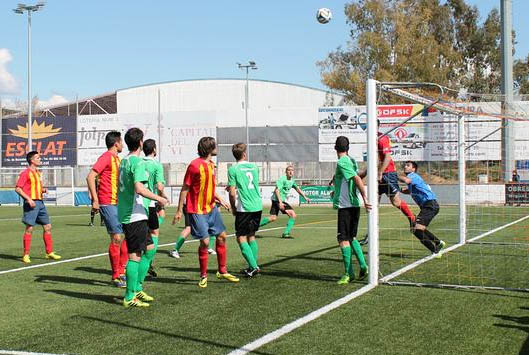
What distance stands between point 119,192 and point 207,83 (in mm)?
63363

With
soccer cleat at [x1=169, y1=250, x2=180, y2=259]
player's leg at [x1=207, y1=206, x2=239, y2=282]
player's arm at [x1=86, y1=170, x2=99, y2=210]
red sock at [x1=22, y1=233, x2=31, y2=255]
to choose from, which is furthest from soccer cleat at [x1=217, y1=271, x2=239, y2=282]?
red sock at [x1=22, y1=233, x2=31, y2=255]

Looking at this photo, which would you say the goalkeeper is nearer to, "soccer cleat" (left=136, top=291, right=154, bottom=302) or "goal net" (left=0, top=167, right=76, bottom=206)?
"soccer cleat" (left=136, top=291, right=154, bottom=302)

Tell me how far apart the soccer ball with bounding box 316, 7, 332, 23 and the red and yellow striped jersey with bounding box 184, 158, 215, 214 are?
21238 mm

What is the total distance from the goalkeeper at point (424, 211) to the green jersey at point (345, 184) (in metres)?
2.83

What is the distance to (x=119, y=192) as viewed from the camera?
7883mm

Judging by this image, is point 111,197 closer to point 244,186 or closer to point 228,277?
point 244,186

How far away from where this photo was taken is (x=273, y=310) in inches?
281

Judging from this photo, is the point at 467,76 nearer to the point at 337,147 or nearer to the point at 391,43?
the point at 391,43

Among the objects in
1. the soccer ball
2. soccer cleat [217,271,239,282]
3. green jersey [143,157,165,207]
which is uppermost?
the soccer ball

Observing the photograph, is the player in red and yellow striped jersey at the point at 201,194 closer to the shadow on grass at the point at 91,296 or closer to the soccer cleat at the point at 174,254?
the shadow on grass at the point at 91,296

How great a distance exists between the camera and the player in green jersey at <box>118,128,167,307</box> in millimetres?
7496

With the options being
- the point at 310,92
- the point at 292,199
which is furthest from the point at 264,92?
the point at 292,199

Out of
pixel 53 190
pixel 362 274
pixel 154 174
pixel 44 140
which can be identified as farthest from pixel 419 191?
pixel 44 140

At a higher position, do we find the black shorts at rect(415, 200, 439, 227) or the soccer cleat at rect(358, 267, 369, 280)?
the black shorts at rect(415, 200, 439, 227)
